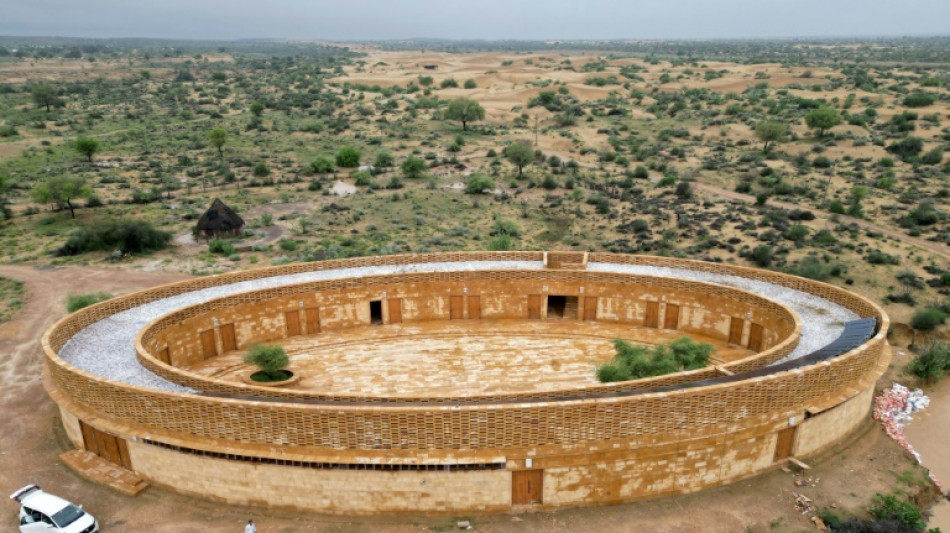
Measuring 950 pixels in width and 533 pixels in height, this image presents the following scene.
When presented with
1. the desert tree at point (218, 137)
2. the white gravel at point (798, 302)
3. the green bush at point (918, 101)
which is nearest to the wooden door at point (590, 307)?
the white gravel at point (798, 302)

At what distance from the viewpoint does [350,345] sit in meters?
25.9

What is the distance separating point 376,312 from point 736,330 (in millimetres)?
14546

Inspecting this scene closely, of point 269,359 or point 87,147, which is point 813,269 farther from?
point 87,147

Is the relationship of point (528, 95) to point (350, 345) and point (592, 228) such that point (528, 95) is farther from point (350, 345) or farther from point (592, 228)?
point (350, 345)

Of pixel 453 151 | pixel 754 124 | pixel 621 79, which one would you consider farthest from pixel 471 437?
pixel 621 79

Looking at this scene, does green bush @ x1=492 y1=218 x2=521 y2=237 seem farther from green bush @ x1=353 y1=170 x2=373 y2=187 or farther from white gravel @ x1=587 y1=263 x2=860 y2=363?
green bush @ x1=353 y1=170 x2=373 y2=187

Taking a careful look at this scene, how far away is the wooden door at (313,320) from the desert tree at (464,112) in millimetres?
49470

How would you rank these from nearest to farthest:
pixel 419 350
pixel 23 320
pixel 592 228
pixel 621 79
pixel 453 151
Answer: pixel 419 350, pixel 23 320, pixel 592 228, pixel 453 151, pixel 621 79

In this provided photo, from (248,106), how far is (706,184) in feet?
200

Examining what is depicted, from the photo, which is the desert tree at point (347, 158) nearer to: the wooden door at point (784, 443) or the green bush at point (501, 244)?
the green bush at point (501, 244)

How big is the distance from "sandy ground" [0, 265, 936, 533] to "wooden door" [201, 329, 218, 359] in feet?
17.4

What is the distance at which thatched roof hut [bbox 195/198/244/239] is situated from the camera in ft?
128

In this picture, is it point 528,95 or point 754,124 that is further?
point 528,95

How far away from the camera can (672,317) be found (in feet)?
89.2
